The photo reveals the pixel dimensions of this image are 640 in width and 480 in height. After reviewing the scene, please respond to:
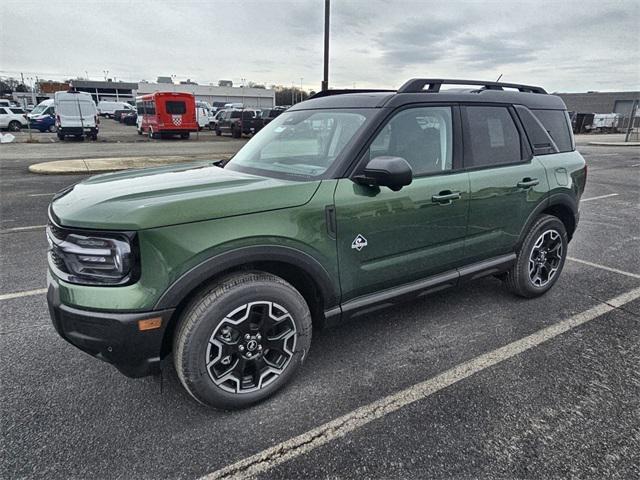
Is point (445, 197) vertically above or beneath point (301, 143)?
beneath

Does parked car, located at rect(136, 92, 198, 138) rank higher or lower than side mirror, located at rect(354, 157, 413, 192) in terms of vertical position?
higher

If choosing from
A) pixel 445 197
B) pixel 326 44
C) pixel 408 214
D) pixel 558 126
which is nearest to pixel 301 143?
pixel 408 214

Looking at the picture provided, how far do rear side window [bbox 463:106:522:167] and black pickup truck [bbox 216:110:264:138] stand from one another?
79.3 feet

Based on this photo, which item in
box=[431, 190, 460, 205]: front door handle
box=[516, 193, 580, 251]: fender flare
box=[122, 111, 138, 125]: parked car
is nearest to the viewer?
box=[431, 190, 460, 205]: front door handle

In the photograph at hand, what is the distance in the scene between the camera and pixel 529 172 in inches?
144

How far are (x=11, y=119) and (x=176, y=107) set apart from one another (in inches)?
501

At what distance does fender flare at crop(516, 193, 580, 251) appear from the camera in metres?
3.72

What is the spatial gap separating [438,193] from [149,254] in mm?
1968

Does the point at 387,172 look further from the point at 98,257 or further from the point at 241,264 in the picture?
the point at 98,257

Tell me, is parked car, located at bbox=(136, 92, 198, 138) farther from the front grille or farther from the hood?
the front grille

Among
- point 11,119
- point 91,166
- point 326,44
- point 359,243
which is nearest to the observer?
point 359,243

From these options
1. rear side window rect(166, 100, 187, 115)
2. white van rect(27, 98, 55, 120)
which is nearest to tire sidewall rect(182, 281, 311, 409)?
rear side window rect(166, 100, 187, 115)

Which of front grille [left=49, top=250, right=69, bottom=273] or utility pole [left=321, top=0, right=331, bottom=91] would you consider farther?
utility pole [left=321, top=0, right=331, bottom=91]

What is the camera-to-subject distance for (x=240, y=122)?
88.9 feet
